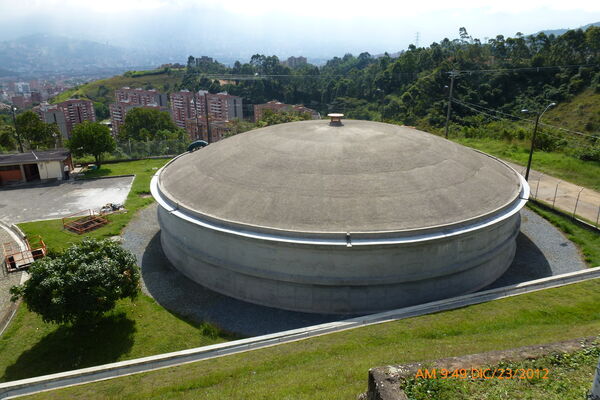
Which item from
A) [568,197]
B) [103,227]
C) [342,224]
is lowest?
[103,227]

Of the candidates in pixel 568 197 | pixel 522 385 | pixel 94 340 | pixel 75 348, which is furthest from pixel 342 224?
pixel 568 197

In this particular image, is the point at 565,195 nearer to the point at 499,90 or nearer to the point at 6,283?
the point at 6,283

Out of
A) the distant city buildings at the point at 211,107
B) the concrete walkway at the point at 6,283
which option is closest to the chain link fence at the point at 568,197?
the concrete walkway at the point at 6,283

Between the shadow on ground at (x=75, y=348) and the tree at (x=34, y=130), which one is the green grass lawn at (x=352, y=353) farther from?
the tree at (x=34, y=130)

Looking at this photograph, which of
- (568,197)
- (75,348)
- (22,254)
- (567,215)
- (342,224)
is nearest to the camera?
(75,348)

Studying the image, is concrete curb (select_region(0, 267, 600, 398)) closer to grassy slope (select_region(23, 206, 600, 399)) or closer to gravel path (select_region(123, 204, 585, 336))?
grassy slope (select_region(23, 206, 600, 399))

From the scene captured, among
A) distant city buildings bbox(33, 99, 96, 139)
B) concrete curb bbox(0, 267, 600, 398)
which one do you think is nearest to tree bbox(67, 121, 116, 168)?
concrete curb bbox(0, 267, 600, 398)
